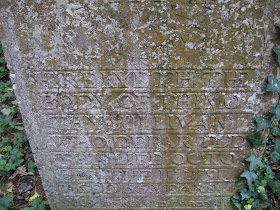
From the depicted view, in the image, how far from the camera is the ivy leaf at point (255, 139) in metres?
1.94

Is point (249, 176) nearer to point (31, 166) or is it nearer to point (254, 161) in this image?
point (254, 161)

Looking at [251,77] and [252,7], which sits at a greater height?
[252,7]

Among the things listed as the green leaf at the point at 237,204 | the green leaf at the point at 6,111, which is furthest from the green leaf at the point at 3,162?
the green leaf at the point at 237,204

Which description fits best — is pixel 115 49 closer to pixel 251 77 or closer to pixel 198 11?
pixel 198 11

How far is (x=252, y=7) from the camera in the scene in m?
1.56

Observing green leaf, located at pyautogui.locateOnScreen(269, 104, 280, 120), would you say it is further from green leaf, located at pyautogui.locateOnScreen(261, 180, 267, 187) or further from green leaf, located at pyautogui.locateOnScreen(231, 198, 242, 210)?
green leaf, located at pyautogui.locateOnScreen(231, 198, 242, 210)

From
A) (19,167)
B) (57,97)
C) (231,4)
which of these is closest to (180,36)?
(231,4)

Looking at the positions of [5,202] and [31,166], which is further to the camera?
[31,166]

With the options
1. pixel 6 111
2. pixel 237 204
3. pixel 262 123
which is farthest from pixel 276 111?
pixel 6 111

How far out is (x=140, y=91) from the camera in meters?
1.84

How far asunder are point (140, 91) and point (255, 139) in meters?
1.11

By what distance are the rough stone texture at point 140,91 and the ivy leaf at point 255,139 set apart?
71 millimetres

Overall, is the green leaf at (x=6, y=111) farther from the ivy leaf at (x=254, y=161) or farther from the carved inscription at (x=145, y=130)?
the ivy leaf at (x=254, y=161)

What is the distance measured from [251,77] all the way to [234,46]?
1.01 feet
